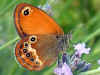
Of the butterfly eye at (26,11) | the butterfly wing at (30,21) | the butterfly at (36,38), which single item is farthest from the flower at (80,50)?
the butterfly eye at (26,11)

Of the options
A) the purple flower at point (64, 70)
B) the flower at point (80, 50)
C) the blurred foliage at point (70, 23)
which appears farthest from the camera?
the blurred foliage at point (70, 23)

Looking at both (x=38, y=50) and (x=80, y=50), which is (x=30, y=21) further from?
(x=80, y=50)

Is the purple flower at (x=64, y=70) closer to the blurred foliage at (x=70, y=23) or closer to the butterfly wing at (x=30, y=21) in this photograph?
the butterfly wing at (x=30, y=21)

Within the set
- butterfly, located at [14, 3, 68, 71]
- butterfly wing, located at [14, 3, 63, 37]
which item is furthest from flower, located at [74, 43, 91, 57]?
butterfly wing, located at [14, 3, 63, 37]

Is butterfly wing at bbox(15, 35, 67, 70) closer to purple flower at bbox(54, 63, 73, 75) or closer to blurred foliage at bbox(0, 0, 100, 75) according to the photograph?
purple flower at bbox(54, 63, 73, 75)

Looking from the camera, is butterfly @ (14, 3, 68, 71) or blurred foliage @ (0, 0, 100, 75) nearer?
butterfly @ (14, 3, 68, 71)

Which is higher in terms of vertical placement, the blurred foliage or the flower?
the blurred foliage

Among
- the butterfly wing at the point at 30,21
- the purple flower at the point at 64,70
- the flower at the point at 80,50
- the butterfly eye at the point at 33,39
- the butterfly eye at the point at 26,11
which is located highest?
the butterfly eye at the point at 26,11

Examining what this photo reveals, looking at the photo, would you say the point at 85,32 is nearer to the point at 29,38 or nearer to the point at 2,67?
the point at 2,67

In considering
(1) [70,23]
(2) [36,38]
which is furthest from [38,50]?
(1) [70,23]
